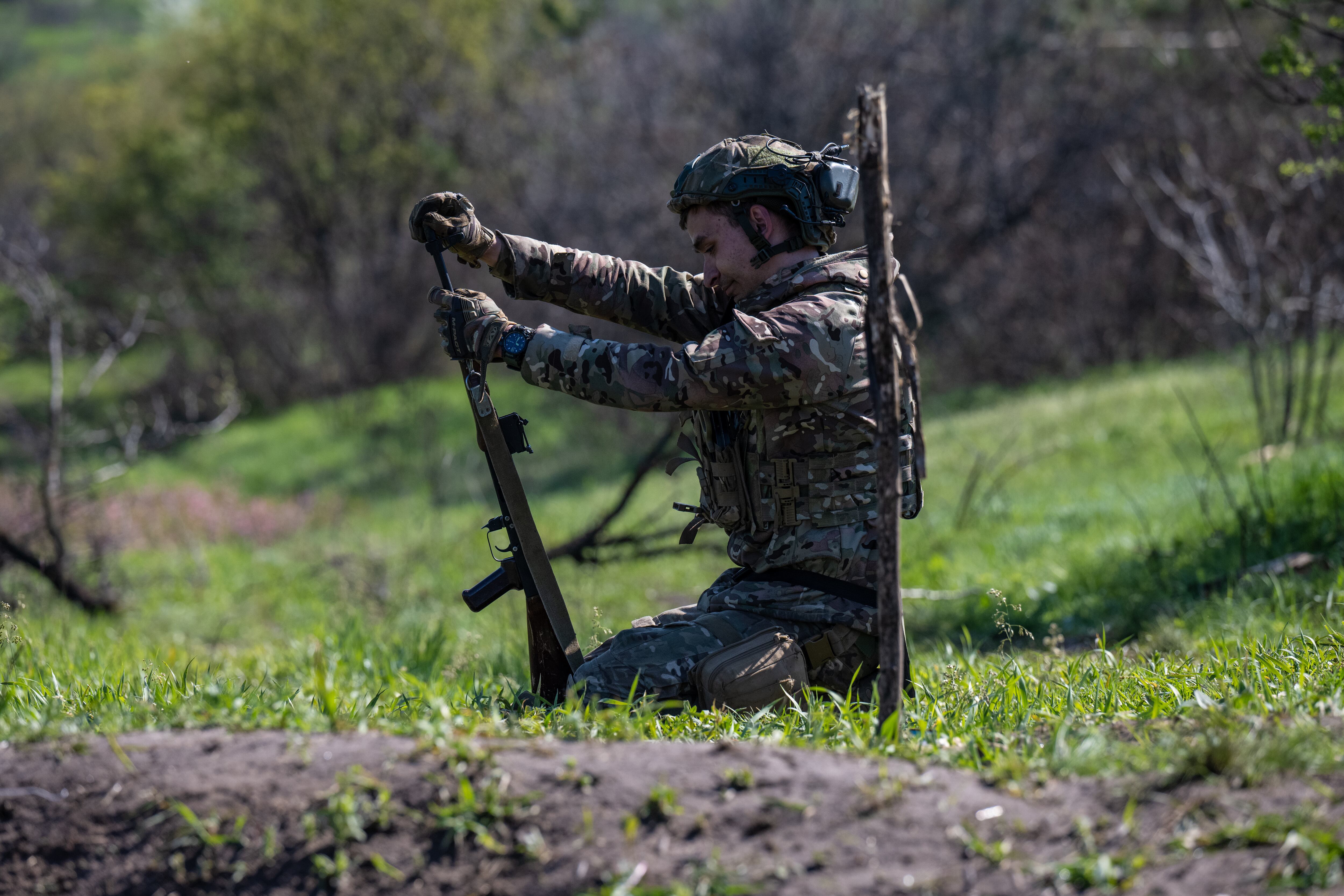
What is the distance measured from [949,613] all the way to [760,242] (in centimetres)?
352

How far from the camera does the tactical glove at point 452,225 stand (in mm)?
4027

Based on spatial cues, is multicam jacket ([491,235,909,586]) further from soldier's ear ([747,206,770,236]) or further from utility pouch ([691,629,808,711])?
utility pouch ([691,629,808,711])

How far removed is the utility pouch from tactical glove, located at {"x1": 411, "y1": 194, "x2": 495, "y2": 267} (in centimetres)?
159

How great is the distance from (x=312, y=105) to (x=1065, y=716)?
24.9m

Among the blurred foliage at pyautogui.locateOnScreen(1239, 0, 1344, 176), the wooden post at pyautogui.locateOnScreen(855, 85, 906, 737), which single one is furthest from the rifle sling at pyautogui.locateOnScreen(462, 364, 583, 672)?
the blurred foliage at pyautogui.locateOnScreen(1239, 0, 1344, 176)

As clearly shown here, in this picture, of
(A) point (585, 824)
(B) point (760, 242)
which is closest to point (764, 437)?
(B) point (760, 242)

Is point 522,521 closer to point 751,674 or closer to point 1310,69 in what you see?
point 751,674

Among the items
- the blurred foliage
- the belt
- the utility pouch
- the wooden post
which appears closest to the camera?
the wooden post

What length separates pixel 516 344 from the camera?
12.2 ft

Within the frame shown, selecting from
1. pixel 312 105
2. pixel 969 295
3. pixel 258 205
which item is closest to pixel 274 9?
pixel 312 105

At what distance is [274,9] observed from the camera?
25.3 metres

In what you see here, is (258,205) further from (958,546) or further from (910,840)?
(910,840)

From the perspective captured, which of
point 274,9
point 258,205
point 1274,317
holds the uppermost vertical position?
point 274,9

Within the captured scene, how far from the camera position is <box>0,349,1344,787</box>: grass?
302cm
